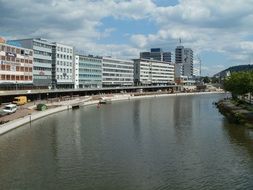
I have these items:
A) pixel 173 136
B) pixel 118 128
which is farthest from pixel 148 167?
pixel 118 128

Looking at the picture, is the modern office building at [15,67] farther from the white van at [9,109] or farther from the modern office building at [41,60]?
the white van at [9,109]

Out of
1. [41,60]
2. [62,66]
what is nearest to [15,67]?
[41,60]

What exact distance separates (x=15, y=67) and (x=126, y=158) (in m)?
85.7

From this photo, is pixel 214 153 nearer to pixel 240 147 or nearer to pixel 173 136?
pixel 240 147

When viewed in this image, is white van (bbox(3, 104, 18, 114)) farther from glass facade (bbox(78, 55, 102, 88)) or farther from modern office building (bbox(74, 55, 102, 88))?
glass facade (bbox(78, 55, 102, 88))

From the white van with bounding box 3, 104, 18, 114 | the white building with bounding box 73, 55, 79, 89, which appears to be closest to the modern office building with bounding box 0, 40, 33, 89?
the white van with bounding box 3, 104, 18, 114

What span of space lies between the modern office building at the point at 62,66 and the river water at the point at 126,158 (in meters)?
90.2

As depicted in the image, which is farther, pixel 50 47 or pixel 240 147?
pixel 50 47

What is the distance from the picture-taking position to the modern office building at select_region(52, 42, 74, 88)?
15512cm

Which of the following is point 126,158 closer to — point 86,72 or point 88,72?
point 86,72

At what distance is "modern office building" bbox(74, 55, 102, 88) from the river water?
364 feet

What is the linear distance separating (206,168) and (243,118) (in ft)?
123

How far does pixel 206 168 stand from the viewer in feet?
124

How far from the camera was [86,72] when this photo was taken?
186625 mm
